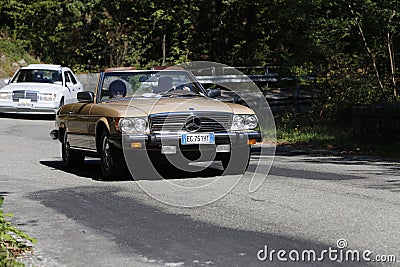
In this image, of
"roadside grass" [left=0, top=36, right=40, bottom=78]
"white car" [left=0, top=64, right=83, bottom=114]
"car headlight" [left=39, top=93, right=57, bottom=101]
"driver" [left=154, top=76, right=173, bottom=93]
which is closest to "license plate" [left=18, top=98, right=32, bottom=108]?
"white car" [left=0, top=64, right=83, bottom=114]

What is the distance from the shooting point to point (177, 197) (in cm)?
979

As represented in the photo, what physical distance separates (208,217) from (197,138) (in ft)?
9.12

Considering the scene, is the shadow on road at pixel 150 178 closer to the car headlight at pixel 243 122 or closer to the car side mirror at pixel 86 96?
the car headlight at pixel 243 122

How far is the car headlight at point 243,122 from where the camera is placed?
37.8ft

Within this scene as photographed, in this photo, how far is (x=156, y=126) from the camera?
36.3 feet

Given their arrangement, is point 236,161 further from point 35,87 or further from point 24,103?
point 35,87

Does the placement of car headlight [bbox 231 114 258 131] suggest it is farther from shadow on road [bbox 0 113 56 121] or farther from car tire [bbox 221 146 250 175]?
shadow on road [bbox 0 113 56 121]

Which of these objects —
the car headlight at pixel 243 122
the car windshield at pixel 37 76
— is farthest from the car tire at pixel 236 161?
the car windshield at pixel 37 76

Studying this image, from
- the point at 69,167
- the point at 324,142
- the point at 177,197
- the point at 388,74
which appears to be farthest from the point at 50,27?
the point at 177,197

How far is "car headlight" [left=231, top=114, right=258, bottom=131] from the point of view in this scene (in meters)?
11.5

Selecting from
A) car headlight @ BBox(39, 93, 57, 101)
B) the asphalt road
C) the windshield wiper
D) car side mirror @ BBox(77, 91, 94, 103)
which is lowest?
the asphalt road

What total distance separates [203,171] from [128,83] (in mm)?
1777

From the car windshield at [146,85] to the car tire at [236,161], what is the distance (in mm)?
1181

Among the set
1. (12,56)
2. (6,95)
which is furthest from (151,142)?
(12,56)
